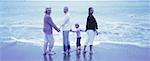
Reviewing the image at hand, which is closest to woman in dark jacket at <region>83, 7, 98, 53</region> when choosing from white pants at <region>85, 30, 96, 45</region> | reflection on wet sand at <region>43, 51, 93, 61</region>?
white pants at <region>85, 30, 96, 45</region>

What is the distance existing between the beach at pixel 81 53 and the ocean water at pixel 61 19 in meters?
0.20

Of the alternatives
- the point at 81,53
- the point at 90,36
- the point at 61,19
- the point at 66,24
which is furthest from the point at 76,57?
the point at 61,19

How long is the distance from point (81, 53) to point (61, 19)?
0.88m

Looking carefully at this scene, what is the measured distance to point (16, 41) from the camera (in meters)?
8.35

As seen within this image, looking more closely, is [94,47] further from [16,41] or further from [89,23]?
[16,41]

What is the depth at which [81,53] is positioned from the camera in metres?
7.66

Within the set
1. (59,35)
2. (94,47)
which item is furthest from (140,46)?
(59,35)

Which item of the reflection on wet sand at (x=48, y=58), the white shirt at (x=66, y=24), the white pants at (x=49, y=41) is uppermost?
the white shirt at (x=66, y=24)

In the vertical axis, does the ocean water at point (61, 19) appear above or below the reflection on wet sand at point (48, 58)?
above

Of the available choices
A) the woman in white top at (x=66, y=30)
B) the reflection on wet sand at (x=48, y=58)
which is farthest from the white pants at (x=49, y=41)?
the woman in white top at (x=66, y=30)

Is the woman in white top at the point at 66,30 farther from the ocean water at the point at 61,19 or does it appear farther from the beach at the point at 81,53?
the ocean water at the point at 61,19

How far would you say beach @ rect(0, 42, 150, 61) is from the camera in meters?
7.38

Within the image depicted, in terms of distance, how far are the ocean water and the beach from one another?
20 centimetres

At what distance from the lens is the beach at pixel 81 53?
7383 mm
